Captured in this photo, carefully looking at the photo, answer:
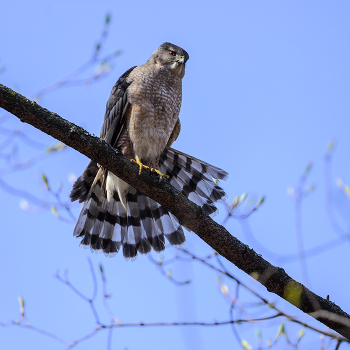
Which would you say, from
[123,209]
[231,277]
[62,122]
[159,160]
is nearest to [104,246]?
[123,209]

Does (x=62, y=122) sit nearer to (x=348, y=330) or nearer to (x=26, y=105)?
(x=26, y=105)

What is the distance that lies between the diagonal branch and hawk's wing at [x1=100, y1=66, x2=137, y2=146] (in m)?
1.29

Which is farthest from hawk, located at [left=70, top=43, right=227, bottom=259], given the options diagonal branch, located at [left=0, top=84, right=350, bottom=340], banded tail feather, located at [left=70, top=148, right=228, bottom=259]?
diagonal branch, located at [left=0, top=84, right=350, bottom=340]

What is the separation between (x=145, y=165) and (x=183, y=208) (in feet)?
4.37

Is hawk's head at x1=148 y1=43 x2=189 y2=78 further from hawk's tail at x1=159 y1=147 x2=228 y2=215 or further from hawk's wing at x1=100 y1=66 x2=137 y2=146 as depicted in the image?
hawk's tail at x1=159 y1=147 x2=228 y2=215

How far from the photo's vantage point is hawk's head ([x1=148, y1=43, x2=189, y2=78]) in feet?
15.4

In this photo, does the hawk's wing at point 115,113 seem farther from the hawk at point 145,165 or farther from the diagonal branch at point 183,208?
the diagonal branch at point 183,208

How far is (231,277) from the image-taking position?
2.35m

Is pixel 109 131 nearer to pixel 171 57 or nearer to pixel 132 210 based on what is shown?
pixel 132 210

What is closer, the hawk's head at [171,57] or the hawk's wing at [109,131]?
the hawk's wing at [109,131]

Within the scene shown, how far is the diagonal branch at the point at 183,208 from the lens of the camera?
278 centimetres

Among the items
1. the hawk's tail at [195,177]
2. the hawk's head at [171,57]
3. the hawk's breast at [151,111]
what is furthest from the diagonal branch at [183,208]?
the hawk's head at [171,57]

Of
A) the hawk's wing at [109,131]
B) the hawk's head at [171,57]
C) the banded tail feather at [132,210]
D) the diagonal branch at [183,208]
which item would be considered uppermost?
the hawk's head at [171,57]

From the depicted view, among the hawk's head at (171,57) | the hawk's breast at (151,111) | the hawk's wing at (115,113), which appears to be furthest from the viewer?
the hawk's head at (171,57)
